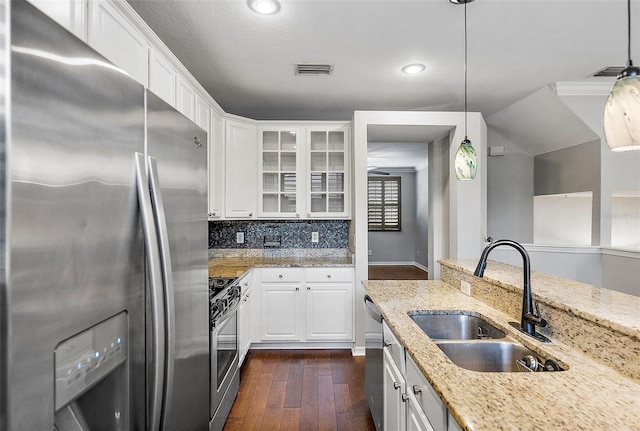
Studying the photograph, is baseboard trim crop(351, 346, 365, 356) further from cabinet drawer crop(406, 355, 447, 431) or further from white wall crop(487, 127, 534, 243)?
white wall crop(487, 127, 534, 243)

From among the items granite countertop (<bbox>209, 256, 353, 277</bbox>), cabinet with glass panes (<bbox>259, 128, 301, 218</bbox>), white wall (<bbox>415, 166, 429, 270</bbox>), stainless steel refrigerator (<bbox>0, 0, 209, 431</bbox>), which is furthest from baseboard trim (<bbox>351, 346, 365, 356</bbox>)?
white wall (<bbox>415, 166, 429, 270</bbox>)

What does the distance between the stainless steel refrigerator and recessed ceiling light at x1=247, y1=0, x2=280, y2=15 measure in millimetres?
1259

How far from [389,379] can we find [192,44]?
2600 mm

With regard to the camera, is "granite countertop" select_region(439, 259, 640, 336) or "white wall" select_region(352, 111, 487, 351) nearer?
"granite countertop" select_region(439, 259, 640, 336)

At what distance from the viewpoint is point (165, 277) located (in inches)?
34.8

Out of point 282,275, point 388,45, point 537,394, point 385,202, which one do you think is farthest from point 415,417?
point 385,202

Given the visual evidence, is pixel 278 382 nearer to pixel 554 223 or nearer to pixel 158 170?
pixel 158 170

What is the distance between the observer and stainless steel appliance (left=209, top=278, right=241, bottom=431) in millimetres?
1929

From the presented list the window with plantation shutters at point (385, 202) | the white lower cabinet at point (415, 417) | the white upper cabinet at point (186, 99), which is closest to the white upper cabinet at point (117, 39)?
the white upper cabinet at point (186, 99)

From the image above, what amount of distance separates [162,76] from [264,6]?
751 millimetres

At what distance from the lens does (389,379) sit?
1663 mm

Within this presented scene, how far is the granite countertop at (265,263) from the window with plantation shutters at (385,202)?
527 cm

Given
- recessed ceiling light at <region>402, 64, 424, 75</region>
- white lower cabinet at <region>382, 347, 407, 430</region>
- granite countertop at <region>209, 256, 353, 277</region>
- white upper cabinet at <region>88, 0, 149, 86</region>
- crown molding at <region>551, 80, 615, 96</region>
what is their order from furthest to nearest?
crown molding at <region>551, 80, 615, 96</region> < granite countertop at <region>209, 256, 353, 277</region> < recessed ceiling light at <region>402, 64, 424, 75</region> < white lower cabinet at <region>382, 347, 407, 430</region> < white upper cabinet at <region>88, 0, 149, 86</region>

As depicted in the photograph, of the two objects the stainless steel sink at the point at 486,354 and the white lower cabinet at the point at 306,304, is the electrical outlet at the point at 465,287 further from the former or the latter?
the white lower cabinet at the point at 306,304
